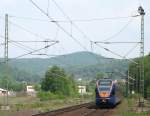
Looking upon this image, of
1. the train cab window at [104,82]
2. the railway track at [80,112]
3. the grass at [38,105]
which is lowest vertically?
the railway track at [80,112]

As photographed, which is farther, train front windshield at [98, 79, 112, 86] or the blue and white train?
train front windshield at [98, 79, 112, 86]

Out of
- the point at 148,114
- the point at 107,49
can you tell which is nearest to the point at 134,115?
the point at 148,114

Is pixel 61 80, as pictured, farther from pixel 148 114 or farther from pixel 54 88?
pixel 148 114

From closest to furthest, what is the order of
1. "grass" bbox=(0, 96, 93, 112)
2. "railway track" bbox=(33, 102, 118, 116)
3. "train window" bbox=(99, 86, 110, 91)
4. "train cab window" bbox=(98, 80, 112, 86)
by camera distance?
"railway track" bbox=(33, 102, 118, 116) < "train window" bbox=(99, 86, 110, 91) < "train cab window" bbox=(98, 80, 112, 86) < "grass" bbox=(0, 96, 93, 112)

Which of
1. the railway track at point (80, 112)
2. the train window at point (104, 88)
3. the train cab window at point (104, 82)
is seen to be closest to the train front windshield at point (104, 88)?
the train window at point (104, 88)

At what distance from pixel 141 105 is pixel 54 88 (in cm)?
9510

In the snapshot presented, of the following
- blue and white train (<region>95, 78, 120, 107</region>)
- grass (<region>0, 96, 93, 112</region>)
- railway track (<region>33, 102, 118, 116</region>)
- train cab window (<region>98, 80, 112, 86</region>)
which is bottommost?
railway track (<region>33, 102, 118, 116</region>)

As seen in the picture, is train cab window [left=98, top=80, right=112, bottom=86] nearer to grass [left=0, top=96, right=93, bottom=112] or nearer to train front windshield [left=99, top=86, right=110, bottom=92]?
train front windshield [left=99, top=86, right=110, bottom=92]

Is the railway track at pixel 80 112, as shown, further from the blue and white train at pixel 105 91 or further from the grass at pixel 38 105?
the grass at pixel 38 105

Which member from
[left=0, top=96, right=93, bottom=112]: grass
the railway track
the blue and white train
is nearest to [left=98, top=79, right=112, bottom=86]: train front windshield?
the blue and white train

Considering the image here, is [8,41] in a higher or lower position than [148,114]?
higher

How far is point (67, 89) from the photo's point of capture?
483 ft

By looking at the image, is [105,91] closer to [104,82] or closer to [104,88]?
[104,88]

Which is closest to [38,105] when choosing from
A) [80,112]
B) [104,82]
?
[104,82]
